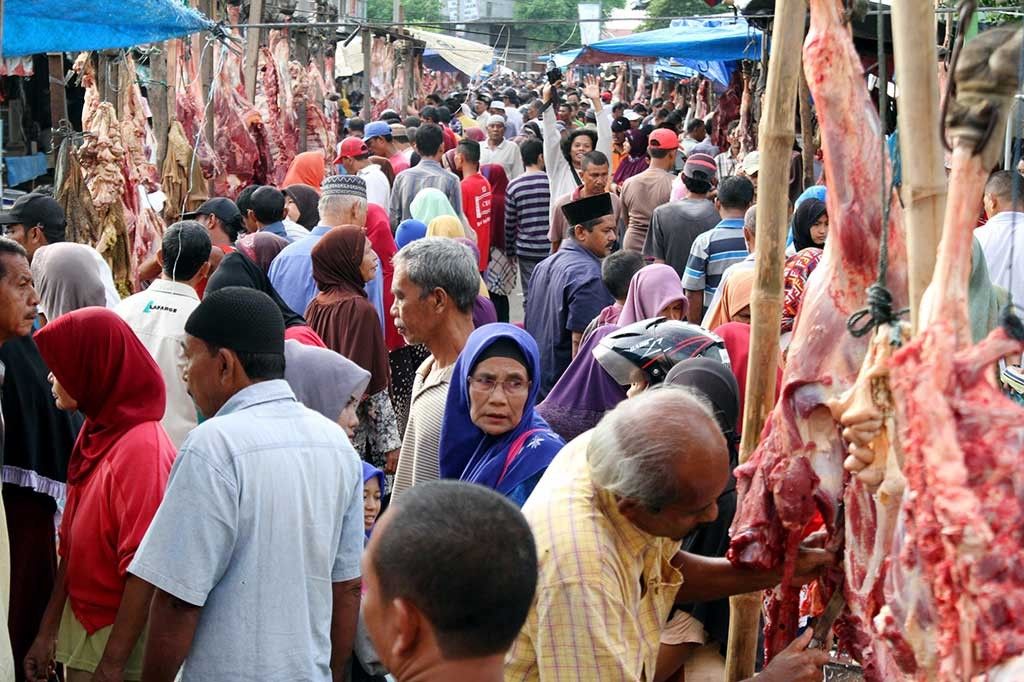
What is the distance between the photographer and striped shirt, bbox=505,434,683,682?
230 centimetres

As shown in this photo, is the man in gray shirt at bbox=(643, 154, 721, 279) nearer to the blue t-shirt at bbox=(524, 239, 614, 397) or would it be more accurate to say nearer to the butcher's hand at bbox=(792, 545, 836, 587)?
the blue t-shirt at bbox=(524, 239, 614, 397)

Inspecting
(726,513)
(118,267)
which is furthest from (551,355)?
(726,513)

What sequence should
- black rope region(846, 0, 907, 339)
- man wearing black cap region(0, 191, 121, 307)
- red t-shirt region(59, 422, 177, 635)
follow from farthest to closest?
1. man wearing black cap region(0, 191, 121, 307)
2. red t-shirt region(59, 422, 177, 635)
3. black rope region(846, 0, 907, 339)

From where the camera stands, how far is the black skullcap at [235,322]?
3.05 m

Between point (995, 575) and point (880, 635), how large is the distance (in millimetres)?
368

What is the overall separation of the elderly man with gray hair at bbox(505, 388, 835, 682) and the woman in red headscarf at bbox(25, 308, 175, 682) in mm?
1360

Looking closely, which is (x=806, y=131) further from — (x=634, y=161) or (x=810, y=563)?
(x=634, y=161)

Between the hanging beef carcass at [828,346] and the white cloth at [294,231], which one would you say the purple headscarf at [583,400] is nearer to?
the hanging beef carcass at [828,346]

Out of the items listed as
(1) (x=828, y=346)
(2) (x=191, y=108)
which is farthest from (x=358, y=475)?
(2) (x=191, y=108)

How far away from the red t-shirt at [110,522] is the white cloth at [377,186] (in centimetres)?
685

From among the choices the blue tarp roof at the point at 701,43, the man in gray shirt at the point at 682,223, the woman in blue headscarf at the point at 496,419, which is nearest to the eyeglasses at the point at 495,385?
the woman in blue headscarf at the point at 496,419

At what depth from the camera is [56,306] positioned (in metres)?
5.12

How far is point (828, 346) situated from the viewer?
2.40 m

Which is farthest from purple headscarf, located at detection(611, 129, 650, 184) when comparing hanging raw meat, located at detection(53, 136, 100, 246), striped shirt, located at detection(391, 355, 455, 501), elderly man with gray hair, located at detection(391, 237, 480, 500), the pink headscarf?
striped shirt, located at detection(391, 355, 455, 501)
